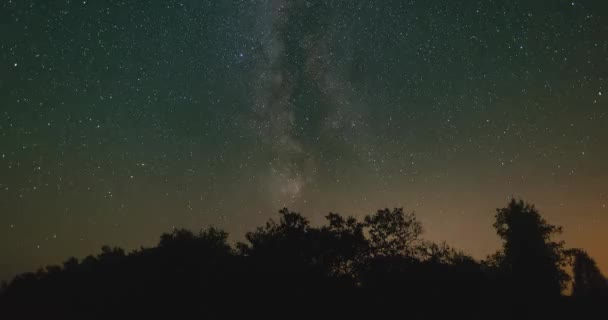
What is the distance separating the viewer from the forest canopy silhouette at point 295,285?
2111cm

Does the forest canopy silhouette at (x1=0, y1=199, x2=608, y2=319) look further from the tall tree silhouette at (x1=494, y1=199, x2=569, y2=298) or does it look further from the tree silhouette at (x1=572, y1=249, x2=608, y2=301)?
the tree silhouette at (x1=572, y1=249, x2=608, y2=301)

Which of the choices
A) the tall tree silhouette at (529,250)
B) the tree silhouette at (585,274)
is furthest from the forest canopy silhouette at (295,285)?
the tree silhouette at (585,274)

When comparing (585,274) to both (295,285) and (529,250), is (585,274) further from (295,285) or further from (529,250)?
(295,285)

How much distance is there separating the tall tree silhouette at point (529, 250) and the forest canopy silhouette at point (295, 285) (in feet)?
9.06

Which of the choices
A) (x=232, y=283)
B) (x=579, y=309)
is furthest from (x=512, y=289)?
(x=232, y=283)

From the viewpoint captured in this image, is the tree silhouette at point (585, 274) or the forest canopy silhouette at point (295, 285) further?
the tree silhouette at point (585, 274)

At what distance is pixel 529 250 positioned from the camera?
35750 mm

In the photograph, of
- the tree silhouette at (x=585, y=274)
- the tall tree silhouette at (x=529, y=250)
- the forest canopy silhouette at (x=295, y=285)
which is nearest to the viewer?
the forest canopy silhouette at (x=295, y=285)

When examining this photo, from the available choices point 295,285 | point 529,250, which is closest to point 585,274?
point 529,250

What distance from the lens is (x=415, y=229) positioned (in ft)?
90.1

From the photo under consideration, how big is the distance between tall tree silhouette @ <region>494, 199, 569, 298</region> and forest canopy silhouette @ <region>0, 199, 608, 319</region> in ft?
9.06

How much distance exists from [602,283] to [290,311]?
40.6 metres

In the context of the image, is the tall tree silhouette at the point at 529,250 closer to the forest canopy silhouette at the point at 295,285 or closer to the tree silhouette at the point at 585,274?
the forest canopy silhouette at the point at 295,285

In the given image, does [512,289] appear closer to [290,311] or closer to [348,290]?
[348,290]
